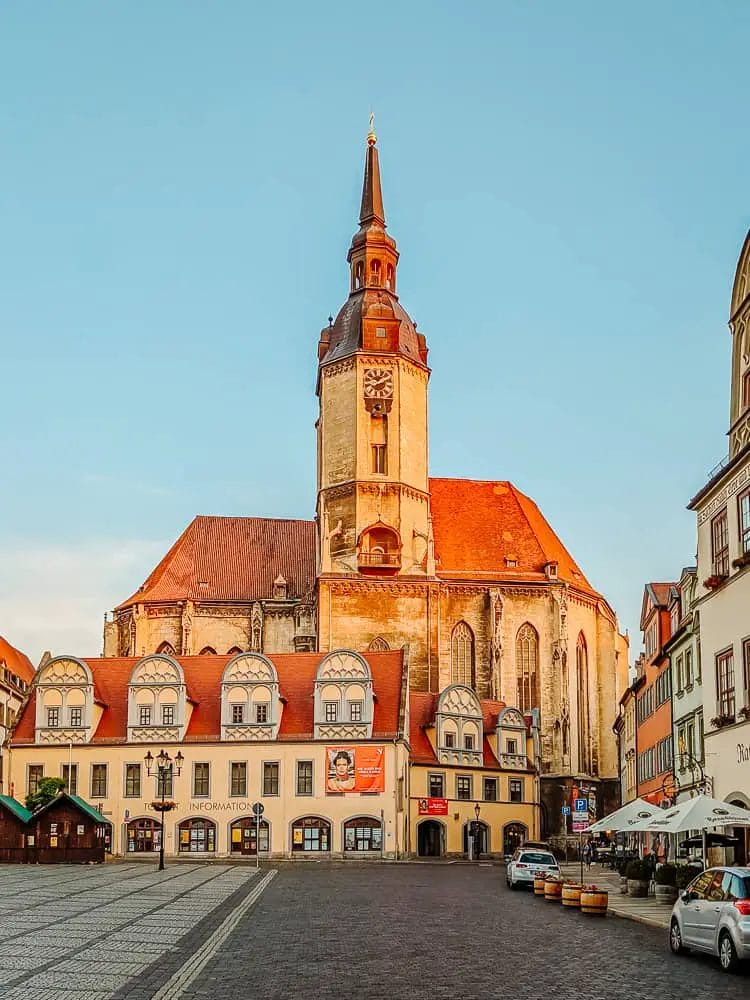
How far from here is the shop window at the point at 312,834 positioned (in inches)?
2584

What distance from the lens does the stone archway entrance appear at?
7212 cm

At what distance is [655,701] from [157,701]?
25885 millimetres

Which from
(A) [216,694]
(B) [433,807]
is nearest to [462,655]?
(B) [433,807]

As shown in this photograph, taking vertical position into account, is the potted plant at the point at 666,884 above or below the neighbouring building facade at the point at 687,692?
below

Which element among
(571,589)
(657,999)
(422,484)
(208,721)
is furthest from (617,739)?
(657,999)

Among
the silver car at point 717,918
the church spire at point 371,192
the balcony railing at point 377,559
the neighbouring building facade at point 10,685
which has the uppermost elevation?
the church spire at point 371,192

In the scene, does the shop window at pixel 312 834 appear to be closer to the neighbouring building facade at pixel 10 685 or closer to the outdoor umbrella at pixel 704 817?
the neighbouring building facade at pixel 10 685

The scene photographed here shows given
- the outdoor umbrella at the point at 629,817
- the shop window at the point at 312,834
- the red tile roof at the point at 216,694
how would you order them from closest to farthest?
the outdoor umbrella at the point at 629,817
the shop window at the point at 312,834
the red tile roof at the point at 216,694

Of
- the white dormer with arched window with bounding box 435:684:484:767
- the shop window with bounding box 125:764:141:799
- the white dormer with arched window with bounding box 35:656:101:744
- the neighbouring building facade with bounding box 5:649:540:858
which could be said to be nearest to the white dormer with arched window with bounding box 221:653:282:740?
the neighbouring building facade with bounding box 5:649:540:858

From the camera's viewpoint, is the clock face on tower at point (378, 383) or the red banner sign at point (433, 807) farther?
the clock face on tower at point (378, 383)

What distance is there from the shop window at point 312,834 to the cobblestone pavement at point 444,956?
31897 mm

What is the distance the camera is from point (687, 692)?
1747 inches

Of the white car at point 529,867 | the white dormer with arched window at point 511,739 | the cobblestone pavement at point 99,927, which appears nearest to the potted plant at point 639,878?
the white car at point 529,867

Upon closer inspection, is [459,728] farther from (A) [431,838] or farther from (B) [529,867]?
(B) [529,867]
